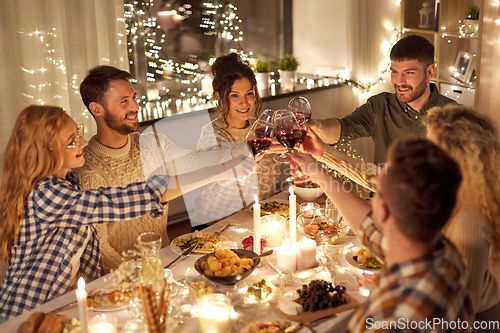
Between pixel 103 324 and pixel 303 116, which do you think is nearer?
pixel 103 324

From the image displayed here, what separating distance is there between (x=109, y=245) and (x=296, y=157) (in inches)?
42.5

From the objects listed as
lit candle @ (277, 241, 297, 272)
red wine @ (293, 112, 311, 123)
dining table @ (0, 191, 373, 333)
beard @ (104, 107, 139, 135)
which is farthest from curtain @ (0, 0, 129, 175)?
lit candle @ (277, 241, 297, 272)

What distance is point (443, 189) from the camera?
941 mm

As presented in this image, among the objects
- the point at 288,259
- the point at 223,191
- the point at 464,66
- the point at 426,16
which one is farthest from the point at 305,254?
the point at 426,16

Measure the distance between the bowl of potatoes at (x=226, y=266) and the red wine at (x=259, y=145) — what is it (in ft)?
1.32

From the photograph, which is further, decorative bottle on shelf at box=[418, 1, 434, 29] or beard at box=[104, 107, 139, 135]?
decorative bottle on shelf at box=[418, 1, 434, 29]

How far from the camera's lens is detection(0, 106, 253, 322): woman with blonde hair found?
165 cm

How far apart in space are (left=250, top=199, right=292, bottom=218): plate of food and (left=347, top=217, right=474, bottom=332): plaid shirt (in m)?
1.15

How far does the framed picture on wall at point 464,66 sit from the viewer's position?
12.7ft

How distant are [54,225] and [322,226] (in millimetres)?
1032

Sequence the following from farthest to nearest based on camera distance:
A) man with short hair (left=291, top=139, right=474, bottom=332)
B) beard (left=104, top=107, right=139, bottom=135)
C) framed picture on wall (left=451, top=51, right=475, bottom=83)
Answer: framed picture on wall (left=451, top=51, right=475, bottom=83) → beard (left=104, top=107, right=139, bottom=135) → man with short hair (left=291, top=139, right=474, bottom=332)

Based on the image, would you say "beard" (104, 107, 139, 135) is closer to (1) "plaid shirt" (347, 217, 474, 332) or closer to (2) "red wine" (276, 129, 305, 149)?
(2) "red wine" (276, 129, 305, 149)

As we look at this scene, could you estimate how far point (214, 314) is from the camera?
1290 mm

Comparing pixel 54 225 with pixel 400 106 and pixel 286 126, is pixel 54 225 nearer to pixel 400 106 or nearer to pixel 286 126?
pixel 286 126
